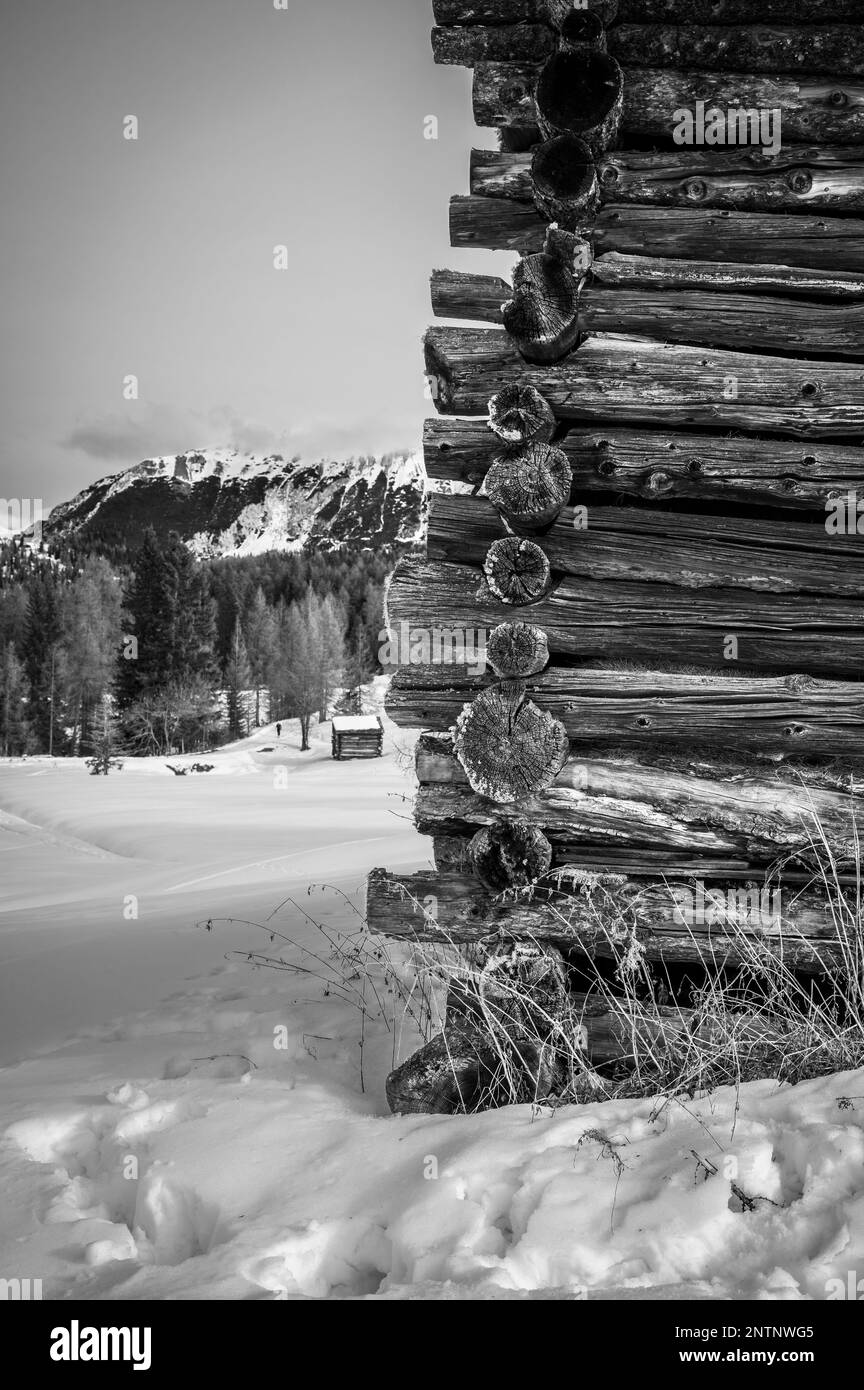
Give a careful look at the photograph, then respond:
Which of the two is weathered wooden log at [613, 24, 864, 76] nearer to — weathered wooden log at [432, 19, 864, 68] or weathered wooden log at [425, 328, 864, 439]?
weathered wooden log at [432, 19, 864, 68]

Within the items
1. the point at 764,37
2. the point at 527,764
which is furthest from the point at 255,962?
the point at 764,37

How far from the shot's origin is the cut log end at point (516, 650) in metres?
3.14

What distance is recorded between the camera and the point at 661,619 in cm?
328

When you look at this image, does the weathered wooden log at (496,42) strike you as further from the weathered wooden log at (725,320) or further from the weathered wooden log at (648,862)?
the weathered wooden log at (648,862)

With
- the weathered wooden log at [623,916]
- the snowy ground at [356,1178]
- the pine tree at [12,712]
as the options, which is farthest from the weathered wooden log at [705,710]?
the pine tree at [12,712]

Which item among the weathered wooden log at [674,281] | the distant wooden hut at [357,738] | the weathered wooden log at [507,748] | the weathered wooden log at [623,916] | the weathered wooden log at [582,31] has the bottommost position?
the distant wooden hut at [357,738]

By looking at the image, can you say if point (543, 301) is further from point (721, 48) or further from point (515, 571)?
point (721, 48)

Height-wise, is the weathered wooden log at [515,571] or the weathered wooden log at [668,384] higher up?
the weathered wooden log at [668,384]

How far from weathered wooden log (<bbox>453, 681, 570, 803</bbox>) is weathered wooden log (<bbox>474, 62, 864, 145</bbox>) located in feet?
7.89

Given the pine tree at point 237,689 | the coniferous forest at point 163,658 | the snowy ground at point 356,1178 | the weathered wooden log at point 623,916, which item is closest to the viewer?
the snowy ground at point 356,1178

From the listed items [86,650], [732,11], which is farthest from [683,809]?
[86,650]

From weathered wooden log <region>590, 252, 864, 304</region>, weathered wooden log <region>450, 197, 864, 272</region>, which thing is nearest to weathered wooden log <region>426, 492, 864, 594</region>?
weathered wooden log <region>590, 252, 864, 304</region>

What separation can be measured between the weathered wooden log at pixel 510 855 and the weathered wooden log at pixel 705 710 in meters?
0.43

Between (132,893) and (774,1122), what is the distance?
23.8ft
